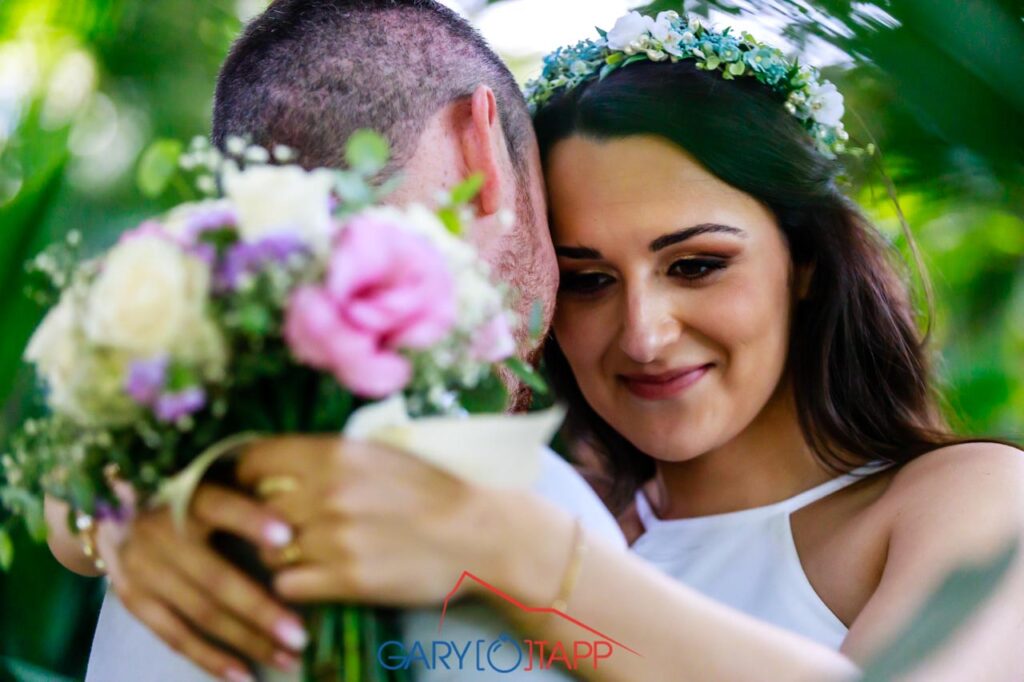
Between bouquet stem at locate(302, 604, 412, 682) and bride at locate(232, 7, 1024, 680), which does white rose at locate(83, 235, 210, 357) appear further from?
bride at locate(232, 7, 1024, 680)

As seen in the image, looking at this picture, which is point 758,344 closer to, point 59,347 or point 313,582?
point 313,582

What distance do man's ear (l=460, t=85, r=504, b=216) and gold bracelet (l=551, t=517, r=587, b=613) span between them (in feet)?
2.62

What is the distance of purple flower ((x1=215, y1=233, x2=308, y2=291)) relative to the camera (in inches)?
42.0

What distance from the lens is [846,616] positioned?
2.16m

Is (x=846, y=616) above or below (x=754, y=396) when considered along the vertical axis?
below

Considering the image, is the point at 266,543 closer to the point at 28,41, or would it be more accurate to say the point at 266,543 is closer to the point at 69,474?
the point at 69,474

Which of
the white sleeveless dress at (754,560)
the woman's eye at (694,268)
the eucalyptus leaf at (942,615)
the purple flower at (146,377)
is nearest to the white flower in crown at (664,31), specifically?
the woman's eye at (694,268)

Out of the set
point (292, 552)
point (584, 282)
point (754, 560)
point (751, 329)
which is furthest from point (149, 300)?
point (754, 560)

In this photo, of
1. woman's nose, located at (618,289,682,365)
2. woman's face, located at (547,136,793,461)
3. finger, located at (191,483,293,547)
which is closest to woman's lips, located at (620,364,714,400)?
woman's face, located at (547,136,793,461)

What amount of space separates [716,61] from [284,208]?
61.3 inches

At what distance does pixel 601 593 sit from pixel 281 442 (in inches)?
16.8

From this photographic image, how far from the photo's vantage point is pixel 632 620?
1240 millimetres

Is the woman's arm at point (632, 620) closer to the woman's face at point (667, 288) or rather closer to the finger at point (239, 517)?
the finger at point (239, 517)

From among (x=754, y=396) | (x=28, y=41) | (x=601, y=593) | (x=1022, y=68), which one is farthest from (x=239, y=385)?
(x=28, y=41)
